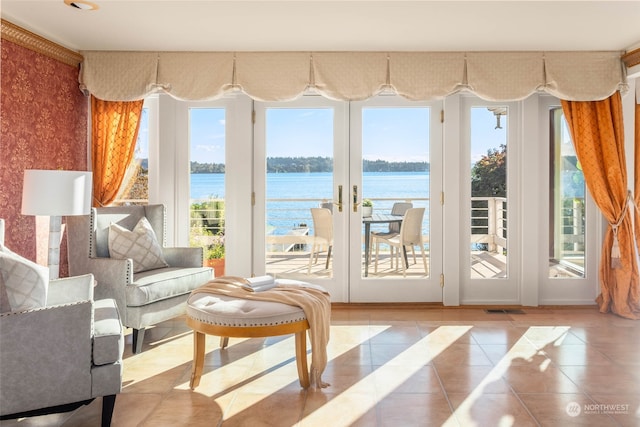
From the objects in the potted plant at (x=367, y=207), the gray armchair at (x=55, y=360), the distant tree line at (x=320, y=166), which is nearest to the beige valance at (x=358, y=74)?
the distant tree line at (x=320, y=166)

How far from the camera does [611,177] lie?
179 inches

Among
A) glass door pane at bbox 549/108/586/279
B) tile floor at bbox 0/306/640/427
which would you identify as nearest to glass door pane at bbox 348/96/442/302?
tile floor at bbox 0/306/640/427

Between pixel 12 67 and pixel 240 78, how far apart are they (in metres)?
1.74

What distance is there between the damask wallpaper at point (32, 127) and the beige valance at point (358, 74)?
301 millimetres

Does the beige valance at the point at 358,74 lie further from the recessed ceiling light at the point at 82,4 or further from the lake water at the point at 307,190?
the recessed ceiling light at the point at 82,4

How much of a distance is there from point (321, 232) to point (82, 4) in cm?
274

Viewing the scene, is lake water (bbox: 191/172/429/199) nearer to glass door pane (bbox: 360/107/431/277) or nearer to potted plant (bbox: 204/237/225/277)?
glass door pane (bbox: 360/107/431/277)

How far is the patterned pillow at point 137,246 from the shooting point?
3918mm

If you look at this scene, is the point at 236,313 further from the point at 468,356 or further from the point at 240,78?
the point at 240,78

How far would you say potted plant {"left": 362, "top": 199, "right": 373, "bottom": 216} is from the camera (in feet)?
16.0

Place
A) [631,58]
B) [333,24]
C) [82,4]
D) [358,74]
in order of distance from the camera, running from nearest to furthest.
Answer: [82,4], [333,24], [631,58], [358,74]

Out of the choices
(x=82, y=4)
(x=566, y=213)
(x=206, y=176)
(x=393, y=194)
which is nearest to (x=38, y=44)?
(x=82, y=4)

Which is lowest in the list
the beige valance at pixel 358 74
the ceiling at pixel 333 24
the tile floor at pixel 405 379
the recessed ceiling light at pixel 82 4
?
the tile floor at pixel 405 379

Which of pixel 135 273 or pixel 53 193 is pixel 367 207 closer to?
pixel 135 273
